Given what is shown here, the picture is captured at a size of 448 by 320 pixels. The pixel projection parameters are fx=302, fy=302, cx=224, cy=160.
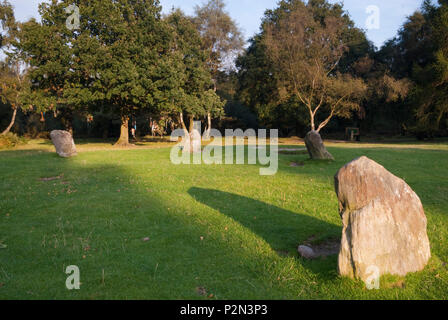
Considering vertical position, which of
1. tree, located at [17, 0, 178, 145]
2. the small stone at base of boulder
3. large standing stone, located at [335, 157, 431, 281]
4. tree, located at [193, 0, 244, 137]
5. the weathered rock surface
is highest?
tree, located at [193, 0, 244, 137]

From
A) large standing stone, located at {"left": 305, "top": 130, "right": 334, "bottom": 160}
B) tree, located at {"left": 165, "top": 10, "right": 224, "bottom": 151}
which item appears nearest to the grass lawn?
large standing stone, located at {"left": 305, "top": 130, "right": 334, "bottom": 160}

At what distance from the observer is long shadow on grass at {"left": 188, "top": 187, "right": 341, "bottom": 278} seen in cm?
516

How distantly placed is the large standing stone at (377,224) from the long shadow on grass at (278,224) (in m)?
0.56

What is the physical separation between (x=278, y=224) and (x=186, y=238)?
2037 mm

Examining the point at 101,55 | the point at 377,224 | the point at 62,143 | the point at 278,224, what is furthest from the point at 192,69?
the point at 377,224

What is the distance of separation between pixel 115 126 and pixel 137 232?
4391 centimetres

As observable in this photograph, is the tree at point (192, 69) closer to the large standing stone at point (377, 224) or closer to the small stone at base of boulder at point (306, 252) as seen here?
the small stone at base of boulder at point (306, 252)

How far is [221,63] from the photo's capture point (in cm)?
4062

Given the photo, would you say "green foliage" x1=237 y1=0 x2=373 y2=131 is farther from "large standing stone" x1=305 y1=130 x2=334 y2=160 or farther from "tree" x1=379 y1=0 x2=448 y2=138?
"large standing stone" x1=305 y1=130 x2=334 y2=160

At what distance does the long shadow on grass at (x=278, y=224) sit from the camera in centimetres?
516

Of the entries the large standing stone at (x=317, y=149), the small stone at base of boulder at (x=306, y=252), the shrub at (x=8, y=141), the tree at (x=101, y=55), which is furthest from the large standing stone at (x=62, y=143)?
the small stone at base of boulder at (x=306, y=252)

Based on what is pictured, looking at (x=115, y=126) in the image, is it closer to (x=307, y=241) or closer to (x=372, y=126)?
(x=372, y=126)

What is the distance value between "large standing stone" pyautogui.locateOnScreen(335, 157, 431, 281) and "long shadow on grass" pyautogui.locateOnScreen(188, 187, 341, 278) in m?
0.56
